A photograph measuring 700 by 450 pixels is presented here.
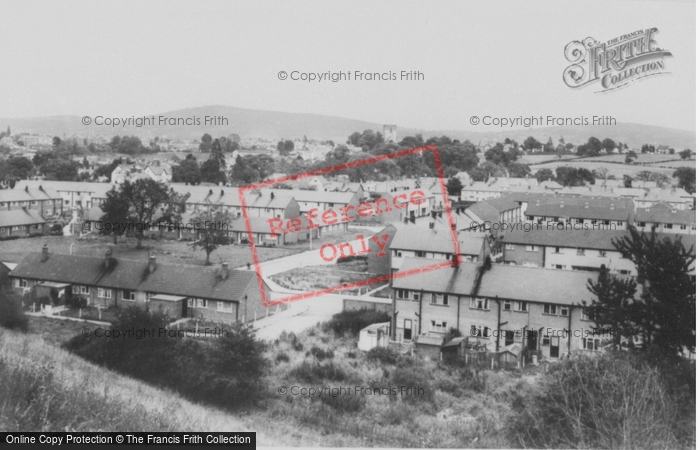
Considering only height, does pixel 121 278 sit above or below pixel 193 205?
below

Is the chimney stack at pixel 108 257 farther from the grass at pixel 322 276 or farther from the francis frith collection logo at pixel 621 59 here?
the francis frith collection logo at pixel 621 59

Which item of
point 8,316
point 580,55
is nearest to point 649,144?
point 580,55

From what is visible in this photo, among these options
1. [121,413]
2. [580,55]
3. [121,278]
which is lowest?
[121,413]

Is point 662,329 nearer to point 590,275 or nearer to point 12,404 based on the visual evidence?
point 590,275

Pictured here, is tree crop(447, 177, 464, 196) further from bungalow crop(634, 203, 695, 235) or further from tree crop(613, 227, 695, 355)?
tree crop(613, 227, 695, 355)

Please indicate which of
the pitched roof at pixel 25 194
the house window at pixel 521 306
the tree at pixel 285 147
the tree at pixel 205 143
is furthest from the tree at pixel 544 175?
the pitched roof at pixel 25 194

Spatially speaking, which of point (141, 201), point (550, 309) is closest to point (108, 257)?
point (141, 201)

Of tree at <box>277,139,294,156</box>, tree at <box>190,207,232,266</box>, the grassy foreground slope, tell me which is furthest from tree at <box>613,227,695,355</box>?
tree at <box>190,207,232,266</box>
